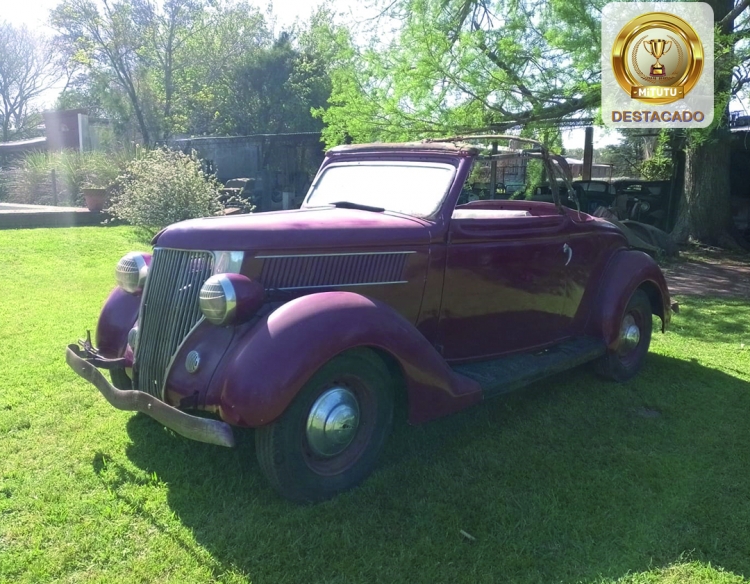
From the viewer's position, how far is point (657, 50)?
8703 millimetres

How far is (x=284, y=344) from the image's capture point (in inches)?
111

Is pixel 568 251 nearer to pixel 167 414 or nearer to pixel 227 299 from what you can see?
pixel 227 299

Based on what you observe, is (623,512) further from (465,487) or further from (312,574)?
(312,574)

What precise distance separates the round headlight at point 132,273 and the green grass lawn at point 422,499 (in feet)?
2.67

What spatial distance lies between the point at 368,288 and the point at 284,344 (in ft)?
2.69

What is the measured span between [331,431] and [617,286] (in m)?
2.81

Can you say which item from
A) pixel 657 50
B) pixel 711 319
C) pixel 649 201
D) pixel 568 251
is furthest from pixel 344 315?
pixel 649 201

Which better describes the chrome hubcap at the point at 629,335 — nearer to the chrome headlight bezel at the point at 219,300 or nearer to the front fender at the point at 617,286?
the front fender at the point at 617,286

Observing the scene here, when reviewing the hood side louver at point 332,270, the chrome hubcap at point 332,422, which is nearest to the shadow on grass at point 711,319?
the hood side louver at point 332,270

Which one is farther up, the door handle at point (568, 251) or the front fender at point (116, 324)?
the door handle at point (568, 251)

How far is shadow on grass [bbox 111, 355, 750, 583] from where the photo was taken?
2637mm

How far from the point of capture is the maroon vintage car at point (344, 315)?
114 inches

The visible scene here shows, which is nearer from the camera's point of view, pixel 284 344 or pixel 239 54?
pixel 284 344

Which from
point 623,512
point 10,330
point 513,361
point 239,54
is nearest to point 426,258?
point 513,361
